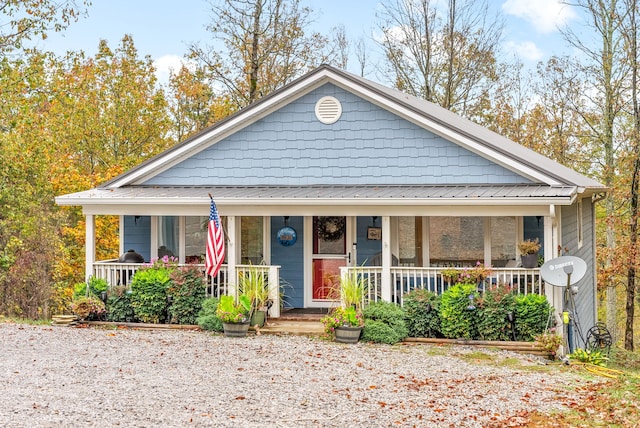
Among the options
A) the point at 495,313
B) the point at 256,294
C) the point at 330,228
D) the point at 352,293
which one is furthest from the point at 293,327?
the point at 495,313

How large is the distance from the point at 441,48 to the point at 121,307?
62.4ft

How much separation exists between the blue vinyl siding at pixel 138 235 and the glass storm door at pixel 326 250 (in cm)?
362

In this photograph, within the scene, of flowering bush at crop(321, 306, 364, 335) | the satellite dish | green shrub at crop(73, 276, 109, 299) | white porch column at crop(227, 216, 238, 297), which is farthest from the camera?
green shrub at crop(73, 276, 109, 299)

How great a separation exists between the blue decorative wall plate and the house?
0.07 ft

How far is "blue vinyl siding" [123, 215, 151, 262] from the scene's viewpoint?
1488 cm

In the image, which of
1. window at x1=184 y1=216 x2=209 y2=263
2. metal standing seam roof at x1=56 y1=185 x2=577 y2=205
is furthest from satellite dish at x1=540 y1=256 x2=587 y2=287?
window at x1=184 y1=216 x2=209 y2=263

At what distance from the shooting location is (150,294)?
12695 mm

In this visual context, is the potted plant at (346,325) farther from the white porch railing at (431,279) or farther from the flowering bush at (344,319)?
the white porch railing at (431,279)

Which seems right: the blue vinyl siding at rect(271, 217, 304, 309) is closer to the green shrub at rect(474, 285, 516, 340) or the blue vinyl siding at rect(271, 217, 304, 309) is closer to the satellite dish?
the green shrub at rect(474, 285, 516, 340)

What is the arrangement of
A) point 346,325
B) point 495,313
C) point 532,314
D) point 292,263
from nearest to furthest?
point 532,314, point 495,313, point 346,325, point 292,263

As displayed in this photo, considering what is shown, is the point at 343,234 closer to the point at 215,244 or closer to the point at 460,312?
the point at 215,244

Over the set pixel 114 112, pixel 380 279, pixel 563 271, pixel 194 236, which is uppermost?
pixel 114 112

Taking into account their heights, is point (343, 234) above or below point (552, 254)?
above

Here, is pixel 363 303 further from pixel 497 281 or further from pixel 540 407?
pixel 540 407
